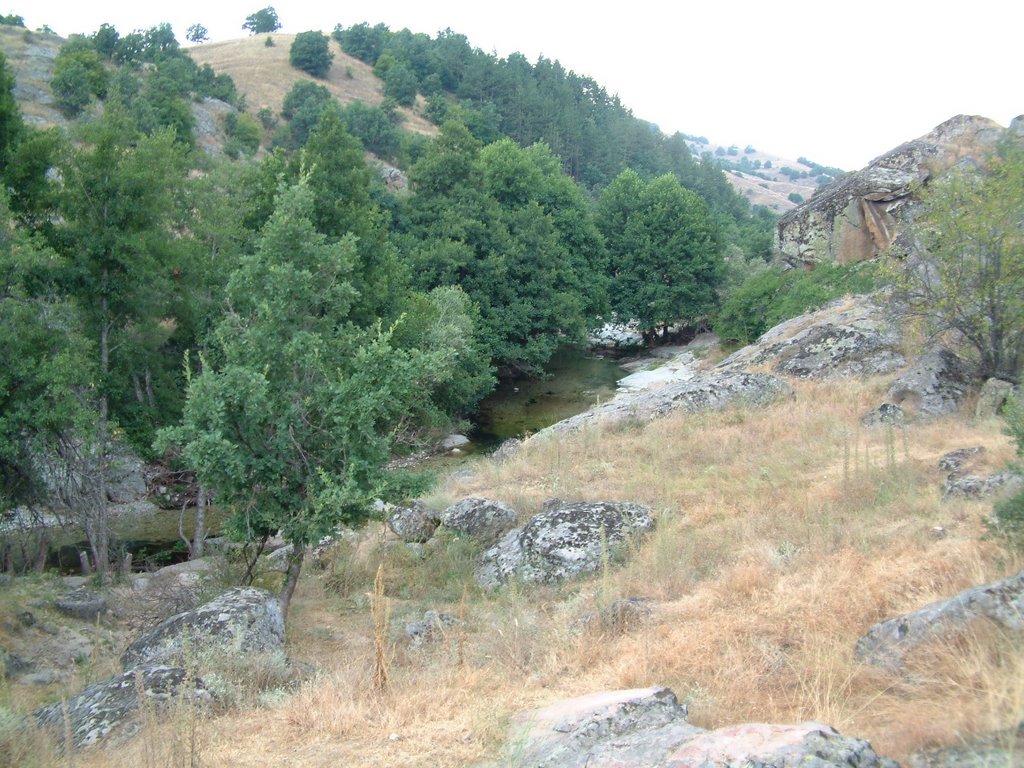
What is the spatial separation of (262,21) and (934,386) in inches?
4545

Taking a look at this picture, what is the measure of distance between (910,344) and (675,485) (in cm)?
847

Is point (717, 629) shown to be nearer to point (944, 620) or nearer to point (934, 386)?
point (944, 620)

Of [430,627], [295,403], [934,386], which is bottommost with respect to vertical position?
[430,627]

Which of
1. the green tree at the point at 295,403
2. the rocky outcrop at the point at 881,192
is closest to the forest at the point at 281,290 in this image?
the green tree at the point at 295,403

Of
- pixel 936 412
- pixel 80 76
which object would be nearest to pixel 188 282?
pixel 936 412

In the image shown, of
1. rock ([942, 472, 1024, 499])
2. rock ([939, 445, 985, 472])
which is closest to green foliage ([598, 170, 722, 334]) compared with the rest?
rock ([939, 445, 985, 472])

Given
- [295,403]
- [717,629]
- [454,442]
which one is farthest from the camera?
[454,442]

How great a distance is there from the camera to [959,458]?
10.7 metres

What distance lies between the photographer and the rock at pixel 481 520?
12.4 meters

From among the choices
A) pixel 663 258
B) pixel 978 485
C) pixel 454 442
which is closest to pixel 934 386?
pixel 978 485

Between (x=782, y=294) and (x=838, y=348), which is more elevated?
(x=782, y=294)

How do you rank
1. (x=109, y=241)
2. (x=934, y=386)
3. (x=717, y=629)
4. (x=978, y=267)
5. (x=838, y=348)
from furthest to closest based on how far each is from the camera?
1. (x=838, y=348)
2. (x=109, y=241)
3. (x=934, y=386)
4. (x=978, y=267)
5. (x=717, y=629)

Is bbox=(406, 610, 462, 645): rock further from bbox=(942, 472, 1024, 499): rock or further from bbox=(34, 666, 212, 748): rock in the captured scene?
bbox=(942, 472, 1024, 499): rock

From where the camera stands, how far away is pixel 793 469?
1231 centimetres
